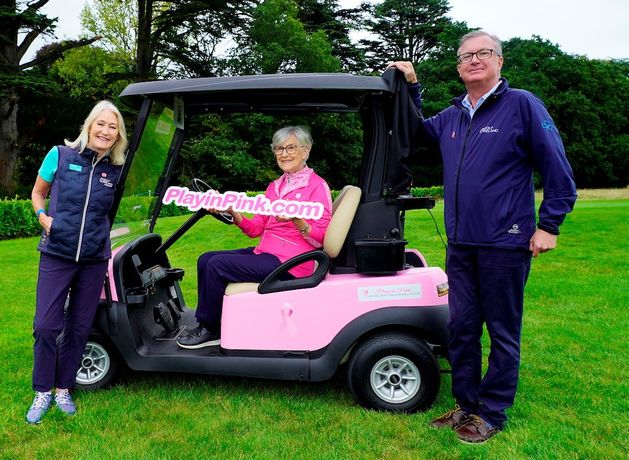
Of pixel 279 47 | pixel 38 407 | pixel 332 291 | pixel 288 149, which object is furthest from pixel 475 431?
pixel 279 47

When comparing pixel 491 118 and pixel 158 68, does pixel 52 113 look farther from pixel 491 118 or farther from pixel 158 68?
pixel 491 118

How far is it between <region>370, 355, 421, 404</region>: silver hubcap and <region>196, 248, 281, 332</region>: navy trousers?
2.53ft

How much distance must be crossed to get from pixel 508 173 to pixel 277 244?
1302 mm

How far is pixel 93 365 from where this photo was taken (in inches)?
129

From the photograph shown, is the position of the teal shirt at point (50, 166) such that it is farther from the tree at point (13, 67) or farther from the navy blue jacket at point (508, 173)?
the tree at point (13, 67)

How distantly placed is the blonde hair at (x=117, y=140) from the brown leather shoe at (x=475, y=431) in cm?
215

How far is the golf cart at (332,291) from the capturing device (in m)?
2.98

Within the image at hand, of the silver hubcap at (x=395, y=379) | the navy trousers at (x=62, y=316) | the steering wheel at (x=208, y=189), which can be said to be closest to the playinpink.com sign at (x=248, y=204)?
the steering wheel at (x=208, y=189)

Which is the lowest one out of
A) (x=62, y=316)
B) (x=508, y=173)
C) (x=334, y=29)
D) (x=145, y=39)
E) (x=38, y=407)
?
(x=38, y=407)

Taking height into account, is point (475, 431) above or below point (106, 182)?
below

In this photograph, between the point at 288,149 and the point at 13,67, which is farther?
the point at 13,67

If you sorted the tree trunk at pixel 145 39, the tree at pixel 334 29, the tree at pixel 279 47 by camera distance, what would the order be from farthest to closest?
the tree at pixel 334 29 < the tree at pixel 279 47 < the tree trunk at pixel 145 39

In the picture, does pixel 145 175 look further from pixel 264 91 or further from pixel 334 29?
pixel 334 29

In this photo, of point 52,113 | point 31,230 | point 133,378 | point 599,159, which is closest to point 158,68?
point 52,113
